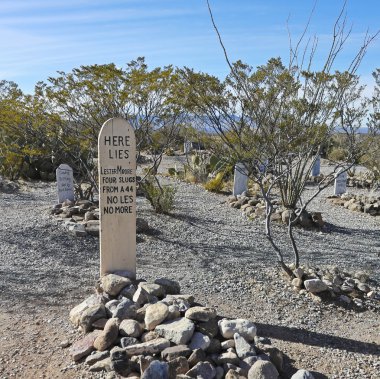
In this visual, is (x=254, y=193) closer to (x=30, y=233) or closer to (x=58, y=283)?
(x=30, y=233)

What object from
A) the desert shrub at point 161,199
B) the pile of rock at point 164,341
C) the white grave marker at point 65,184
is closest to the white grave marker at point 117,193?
the pile of rock at point 164,341

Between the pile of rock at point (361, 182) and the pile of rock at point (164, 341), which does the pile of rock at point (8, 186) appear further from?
the pile of rock at point (361, 182)

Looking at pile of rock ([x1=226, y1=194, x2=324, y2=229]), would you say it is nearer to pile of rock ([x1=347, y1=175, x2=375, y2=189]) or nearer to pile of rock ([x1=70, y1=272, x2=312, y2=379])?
pile of rock ([x1=70, y1=272, x2=312, y2=379])

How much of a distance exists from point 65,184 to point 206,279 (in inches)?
183

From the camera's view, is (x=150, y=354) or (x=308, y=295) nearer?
(x=150, y=354)

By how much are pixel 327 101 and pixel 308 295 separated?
2845 mm

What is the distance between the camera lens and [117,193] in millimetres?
5082

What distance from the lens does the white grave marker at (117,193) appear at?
197 inches

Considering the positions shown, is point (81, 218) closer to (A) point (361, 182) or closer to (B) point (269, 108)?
(B) point (269, 108)

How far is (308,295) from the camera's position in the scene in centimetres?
555

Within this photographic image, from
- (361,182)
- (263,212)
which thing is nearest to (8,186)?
(263,212)

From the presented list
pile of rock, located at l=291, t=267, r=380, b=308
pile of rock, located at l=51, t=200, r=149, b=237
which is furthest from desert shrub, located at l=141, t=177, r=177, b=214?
pile of rock, located at l=291, t=267, r=380, b=308

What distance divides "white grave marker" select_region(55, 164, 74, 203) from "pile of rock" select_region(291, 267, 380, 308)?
17.5 ft

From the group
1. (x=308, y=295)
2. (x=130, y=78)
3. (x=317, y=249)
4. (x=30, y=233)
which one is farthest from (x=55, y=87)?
(x=308, y=295)
